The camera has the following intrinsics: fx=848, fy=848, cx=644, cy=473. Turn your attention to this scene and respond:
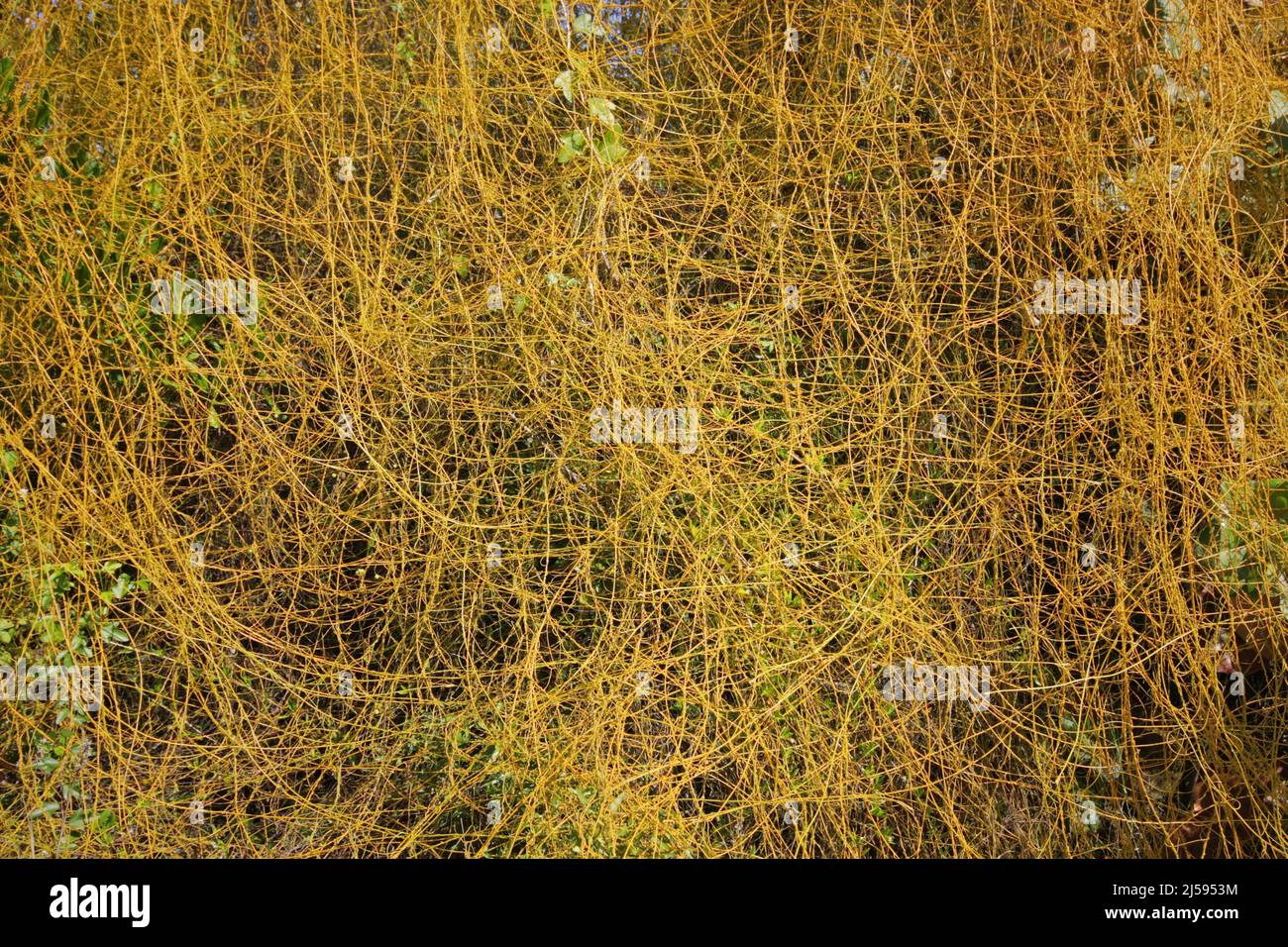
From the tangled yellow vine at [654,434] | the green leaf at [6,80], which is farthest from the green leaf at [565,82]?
the green leaf at [6,80]

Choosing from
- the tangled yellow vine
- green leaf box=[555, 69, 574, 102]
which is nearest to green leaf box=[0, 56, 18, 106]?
the tangled yellow vine

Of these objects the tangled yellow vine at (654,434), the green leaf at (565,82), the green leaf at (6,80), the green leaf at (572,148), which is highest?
the green leaf at (6,80)

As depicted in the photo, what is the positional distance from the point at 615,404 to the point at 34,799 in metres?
1.55

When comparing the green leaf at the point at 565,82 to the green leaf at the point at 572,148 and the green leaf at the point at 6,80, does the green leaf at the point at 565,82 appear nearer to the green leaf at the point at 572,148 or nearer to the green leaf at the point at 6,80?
the green leaf at the point at 572,148

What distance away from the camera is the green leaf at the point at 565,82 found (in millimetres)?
1871

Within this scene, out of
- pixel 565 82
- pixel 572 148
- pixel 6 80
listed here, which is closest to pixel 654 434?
pixel 572 148

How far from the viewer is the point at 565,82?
6.15 feet

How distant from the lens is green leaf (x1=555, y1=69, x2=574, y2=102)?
1.87 metres

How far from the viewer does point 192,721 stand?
1.90 meters

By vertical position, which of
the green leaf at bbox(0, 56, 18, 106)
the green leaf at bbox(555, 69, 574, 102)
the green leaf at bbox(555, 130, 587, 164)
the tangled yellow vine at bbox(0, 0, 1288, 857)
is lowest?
the tangled yellow vine at bbox(0, 0, 1288, 857)

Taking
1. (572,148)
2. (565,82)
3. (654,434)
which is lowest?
(654,434)

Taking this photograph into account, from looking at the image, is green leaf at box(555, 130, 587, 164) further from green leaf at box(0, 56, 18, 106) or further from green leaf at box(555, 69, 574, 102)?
green leaf at box(0, 56, 18, 106)

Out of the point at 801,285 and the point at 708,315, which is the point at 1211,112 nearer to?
the point at 801,285

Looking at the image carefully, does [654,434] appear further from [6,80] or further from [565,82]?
[6,80]
